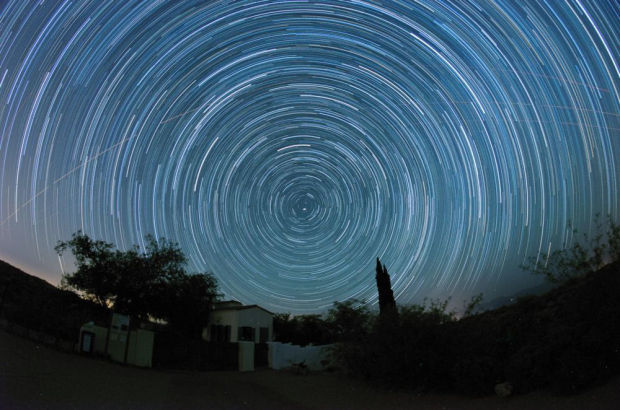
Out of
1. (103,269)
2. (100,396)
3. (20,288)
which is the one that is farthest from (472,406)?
(20,288)

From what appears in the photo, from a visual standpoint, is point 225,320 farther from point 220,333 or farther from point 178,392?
point 178,392

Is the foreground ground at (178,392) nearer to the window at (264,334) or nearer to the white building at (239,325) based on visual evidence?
the white building at (239,325)

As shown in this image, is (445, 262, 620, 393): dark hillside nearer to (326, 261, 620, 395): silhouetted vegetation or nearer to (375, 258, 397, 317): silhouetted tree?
(326, 261, 620, 395): silhouetted vegetation

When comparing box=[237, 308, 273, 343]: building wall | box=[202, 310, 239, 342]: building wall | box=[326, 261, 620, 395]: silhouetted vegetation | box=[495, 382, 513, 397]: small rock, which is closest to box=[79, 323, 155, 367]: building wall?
box=[326, 261, 620, 395]: silhouetted vegetation

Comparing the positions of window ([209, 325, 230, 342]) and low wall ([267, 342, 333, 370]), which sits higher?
window ([209, 325, 230, 342])

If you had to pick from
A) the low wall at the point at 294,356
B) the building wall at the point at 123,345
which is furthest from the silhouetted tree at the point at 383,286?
the building wall at the point at 123,345
